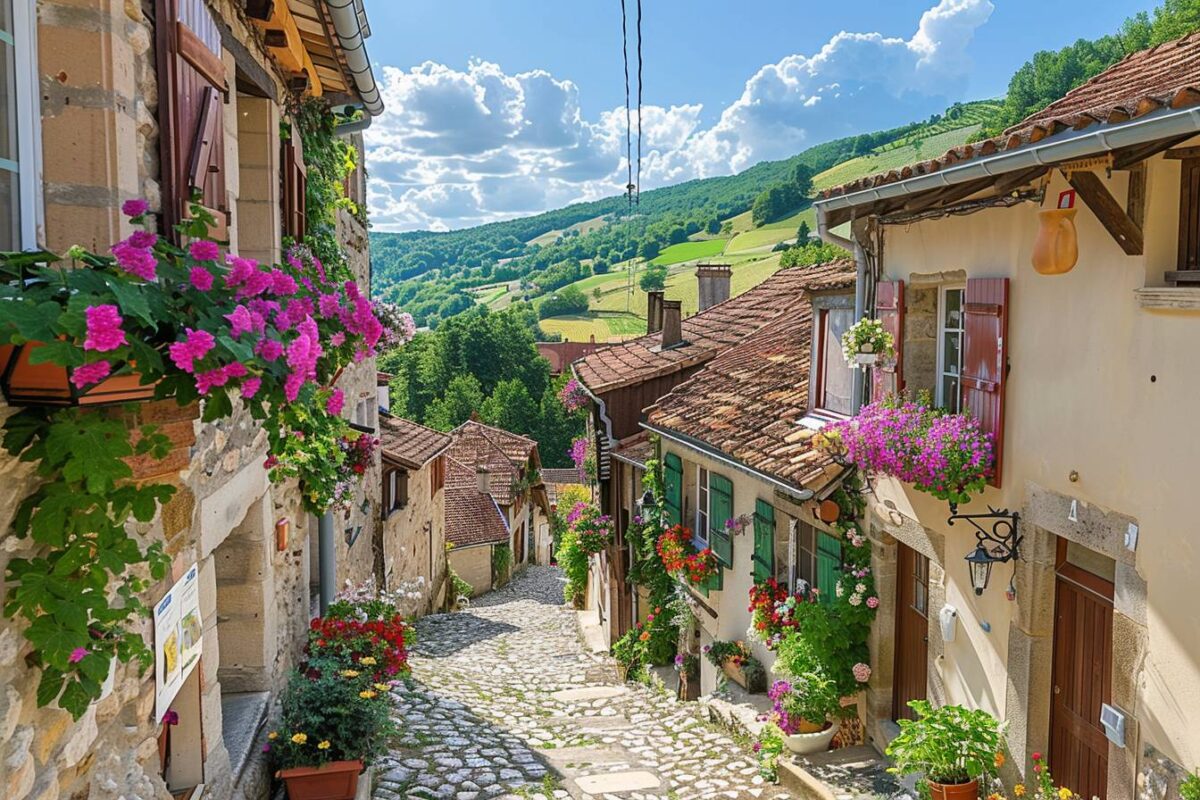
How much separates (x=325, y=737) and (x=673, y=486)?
6894mm

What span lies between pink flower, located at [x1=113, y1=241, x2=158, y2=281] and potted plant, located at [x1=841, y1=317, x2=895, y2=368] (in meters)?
5.32

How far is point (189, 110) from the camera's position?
3703 millimetres

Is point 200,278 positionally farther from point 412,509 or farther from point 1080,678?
point 412,509

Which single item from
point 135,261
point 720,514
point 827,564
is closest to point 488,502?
point 720,514

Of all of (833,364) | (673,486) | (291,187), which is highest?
(291,187)

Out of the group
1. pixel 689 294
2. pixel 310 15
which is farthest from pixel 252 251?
pixel 689 294

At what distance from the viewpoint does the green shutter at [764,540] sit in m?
8.86

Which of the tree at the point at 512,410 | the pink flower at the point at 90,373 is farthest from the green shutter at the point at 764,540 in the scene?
the tree at the point at 512,410

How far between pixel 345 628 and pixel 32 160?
4544mm

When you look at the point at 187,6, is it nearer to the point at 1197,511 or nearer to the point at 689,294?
the point at 1197,511

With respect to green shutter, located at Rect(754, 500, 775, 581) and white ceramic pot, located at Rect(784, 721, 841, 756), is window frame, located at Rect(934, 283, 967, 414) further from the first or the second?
white ceramic pot, located at Rect(784, 721, 841, 756)

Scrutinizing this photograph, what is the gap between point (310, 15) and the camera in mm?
5562

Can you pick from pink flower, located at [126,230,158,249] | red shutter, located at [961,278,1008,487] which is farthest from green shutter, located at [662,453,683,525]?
pink flower, located at [126,230,158,249]

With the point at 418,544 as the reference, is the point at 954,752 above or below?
above
